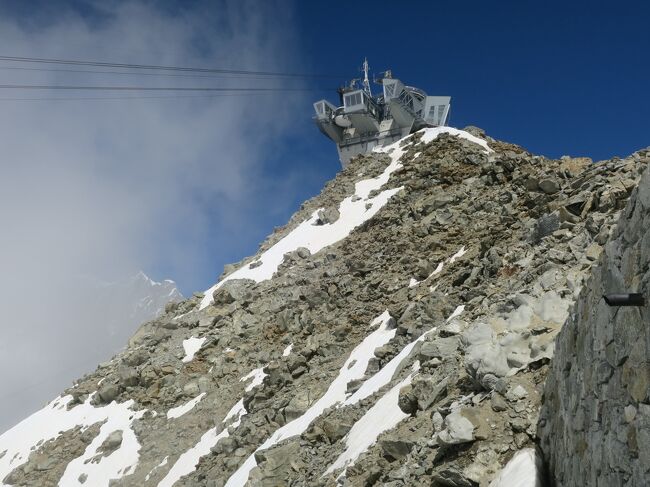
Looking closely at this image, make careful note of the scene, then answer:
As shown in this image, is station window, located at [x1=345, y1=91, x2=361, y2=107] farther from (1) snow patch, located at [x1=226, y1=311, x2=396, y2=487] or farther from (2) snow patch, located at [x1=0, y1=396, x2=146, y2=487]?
(1) snow patch, located at [x1=226, y1=311, x2=396, y2=487]

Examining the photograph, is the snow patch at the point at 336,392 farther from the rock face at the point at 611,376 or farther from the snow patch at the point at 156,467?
the rock face at the point at 611,376

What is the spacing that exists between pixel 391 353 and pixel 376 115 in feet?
154

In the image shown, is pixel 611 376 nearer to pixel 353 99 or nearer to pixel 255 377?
pixel 255 377

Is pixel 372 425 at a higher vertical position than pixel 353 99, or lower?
lower

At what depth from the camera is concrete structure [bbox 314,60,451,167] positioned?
5966cm

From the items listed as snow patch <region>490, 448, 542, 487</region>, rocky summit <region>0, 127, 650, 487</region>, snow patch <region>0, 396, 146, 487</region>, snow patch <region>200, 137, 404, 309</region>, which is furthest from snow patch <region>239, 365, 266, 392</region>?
snow patch <region>490, 448, 542, 487</region>

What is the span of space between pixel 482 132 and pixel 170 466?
34741mm

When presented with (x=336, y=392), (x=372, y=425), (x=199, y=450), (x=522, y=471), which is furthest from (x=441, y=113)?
(x=522, y=471)

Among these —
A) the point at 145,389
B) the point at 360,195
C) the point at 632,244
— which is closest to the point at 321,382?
the point at 145,389

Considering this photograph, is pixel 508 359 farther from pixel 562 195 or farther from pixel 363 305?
pixel 363 305

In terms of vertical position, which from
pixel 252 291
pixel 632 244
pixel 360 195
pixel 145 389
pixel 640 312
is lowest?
pixel 640 312

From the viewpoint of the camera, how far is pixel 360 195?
141ft

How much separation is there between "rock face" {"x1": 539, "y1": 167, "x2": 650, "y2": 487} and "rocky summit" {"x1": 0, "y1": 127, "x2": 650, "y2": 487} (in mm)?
47

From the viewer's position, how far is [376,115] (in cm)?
6216
